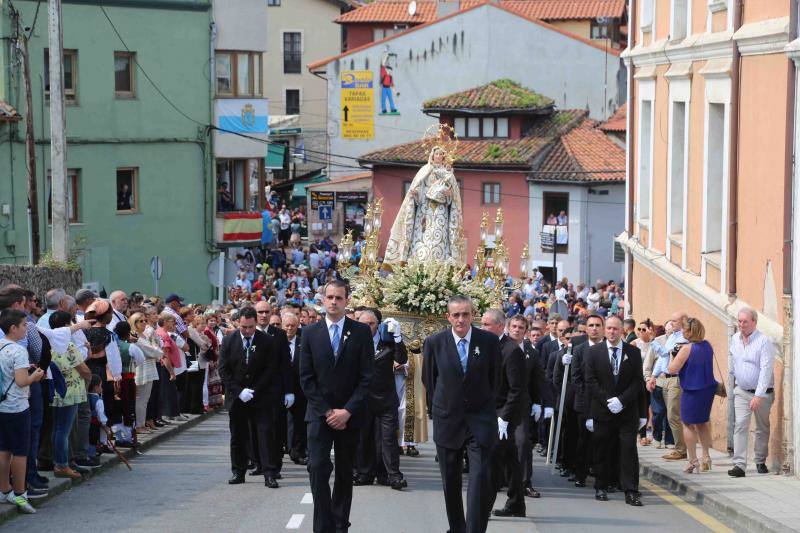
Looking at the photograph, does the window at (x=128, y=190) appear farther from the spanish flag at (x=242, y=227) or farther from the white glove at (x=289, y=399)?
the white glove at (x=289, y=399)

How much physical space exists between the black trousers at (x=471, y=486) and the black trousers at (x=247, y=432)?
3598 mm

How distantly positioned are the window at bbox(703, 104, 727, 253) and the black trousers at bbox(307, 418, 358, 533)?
10.4 meters

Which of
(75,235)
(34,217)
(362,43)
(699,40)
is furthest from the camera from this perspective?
(362,43)

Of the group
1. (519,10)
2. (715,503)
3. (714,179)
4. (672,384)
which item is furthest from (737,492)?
(519,10)

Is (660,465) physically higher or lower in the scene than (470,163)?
lower

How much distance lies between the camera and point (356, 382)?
1192cm

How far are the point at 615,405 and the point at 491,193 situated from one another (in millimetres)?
44410

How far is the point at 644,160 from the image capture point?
28203 millimetres

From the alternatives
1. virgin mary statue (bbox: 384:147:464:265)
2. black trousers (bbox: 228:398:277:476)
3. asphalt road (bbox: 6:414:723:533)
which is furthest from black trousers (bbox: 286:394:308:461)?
virgin mary statue (bbox: 384:147:464:265)

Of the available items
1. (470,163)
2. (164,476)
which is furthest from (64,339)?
(470,163)

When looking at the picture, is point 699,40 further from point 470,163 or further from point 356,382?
point 470,163

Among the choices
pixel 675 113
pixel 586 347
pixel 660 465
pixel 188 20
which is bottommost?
pixel 660 465

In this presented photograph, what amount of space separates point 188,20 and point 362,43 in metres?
33.9

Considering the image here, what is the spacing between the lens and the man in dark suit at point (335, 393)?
38.2ft
